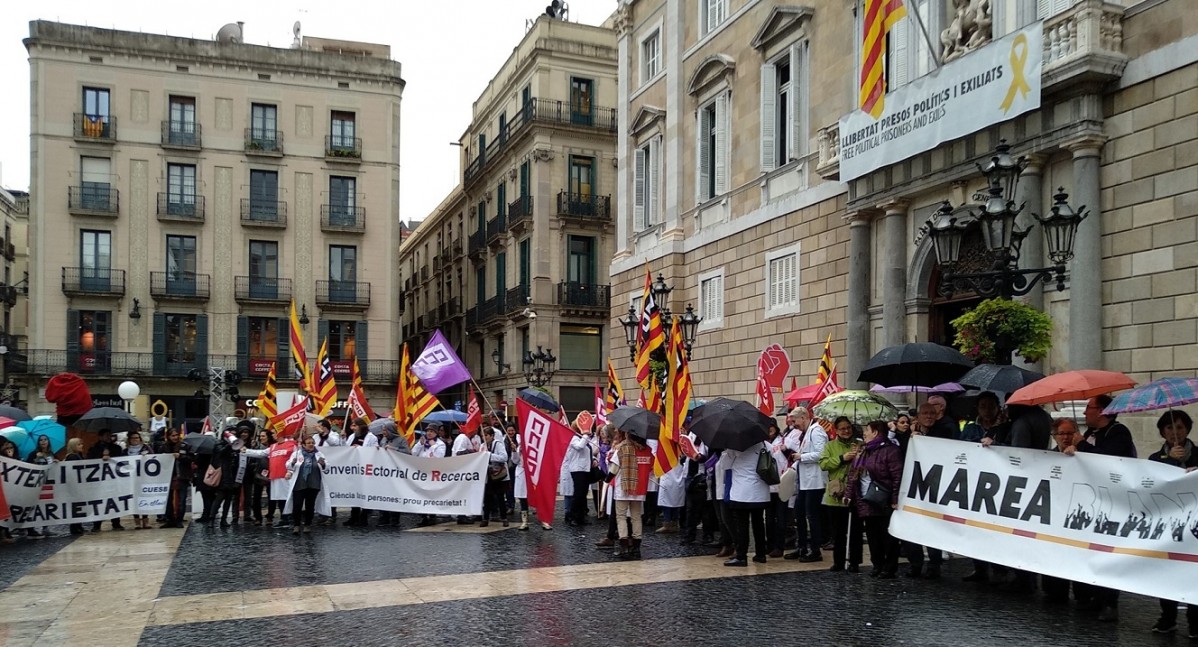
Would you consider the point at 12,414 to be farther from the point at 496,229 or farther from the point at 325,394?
the point at 496,229

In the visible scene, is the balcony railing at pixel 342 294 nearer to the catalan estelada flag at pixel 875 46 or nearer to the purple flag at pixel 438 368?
the purple flag at pixel 438 368

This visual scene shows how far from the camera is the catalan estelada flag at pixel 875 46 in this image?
17.6 metres

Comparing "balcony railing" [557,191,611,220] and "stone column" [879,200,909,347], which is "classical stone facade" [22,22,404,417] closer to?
"balcony railing" [557,191,611,220]

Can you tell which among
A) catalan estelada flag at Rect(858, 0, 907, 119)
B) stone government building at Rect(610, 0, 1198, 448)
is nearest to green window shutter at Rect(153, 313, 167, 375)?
stone government building at Rect(610, 0, 1198, 448)

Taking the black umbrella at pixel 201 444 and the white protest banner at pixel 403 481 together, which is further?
the black umbrella at pixel 201 444

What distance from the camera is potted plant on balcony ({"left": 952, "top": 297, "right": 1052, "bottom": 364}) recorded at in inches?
482

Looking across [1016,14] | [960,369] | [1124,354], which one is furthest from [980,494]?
[1016,14]

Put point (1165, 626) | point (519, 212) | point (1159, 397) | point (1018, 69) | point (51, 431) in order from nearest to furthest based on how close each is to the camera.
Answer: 1. point (1165, 626)
2. point (1159, 397)
3. point (1018, 69)
4. point (51, 431)
5. point (519, 212)

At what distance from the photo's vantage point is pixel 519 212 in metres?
45.3

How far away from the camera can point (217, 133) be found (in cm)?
4638

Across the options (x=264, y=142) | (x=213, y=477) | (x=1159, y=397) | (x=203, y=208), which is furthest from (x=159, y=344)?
(x=1159, y=397)

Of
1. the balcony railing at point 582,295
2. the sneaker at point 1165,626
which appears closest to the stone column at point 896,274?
the sneaker at point 1165,626

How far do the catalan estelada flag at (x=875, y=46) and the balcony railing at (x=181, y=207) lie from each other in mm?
35311

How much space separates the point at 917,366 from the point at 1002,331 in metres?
1.49
